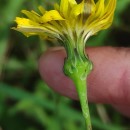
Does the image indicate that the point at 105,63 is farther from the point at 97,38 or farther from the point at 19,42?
the point at 19,42

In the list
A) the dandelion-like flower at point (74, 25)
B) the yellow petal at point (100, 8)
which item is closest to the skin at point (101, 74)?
the dandelion-like flower at point (74, 25)

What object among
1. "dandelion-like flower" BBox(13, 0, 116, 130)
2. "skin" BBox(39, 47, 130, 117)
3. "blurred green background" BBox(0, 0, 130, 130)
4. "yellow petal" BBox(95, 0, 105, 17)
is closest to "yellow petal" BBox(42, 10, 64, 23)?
"dandelion-like flower" BBox(13, 0, 116, 130)

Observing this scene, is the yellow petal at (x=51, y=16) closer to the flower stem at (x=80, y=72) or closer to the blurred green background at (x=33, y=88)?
the flower stem at (x=80, y=72)

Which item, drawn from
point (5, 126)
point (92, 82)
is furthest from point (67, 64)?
point (5, 126)

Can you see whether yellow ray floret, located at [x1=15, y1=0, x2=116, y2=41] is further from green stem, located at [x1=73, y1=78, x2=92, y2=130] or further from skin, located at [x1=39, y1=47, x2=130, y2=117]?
skin, located at [x1=39, y1=47, x2=130, y2=117]

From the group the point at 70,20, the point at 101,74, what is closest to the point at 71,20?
the point at 70,20

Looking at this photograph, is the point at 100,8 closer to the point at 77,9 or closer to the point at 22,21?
the point at 77,9
